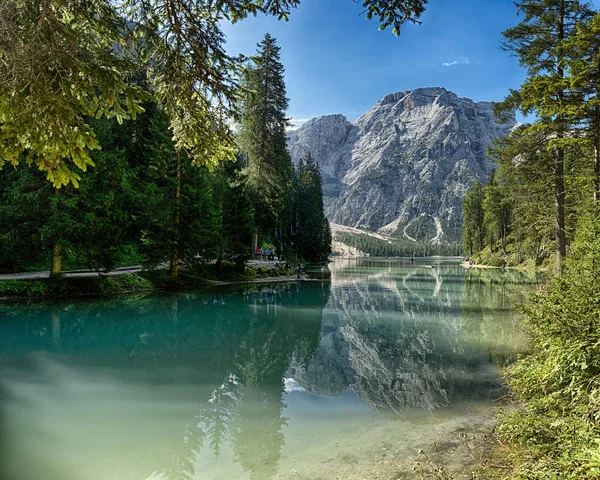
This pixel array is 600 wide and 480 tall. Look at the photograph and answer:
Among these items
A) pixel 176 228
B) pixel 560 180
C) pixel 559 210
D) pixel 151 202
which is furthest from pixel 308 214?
pixel 559 210

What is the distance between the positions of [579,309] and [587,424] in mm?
2532

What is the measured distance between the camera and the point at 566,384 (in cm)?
513

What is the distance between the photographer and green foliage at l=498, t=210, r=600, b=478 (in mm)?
3689

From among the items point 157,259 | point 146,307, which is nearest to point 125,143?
point 157,259

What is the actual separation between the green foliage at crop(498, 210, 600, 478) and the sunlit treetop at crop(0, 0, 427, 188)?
201 inches

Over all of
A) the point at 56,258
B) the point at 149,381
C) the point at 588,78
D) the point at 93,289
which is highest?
the point at 588,78

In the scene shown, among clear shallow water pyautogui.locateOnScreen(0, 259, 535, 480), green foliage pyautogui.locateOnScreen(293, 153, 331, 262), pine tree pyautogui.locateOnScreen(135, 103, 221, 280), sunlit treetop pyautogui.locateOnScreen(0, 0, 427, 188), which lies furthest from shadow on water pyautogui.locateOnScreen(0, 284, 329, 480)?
green foliage pyautogui.locateOnScreen(293, 153, 331, 262)

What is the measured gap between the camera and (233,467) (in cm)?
561

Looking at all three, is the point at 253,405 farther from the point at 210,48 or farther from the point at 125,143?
the point at 125,143

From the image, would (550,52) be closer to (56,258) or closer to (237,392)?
(237,392)

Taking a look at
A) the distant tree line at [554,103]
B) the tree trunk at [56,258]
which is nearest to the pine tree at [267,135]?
the tree trunk at [56,258]

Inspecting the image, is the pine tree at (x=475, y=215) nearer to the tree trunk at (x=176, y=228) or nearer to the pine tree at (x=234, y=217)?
the pine tree at (x=234, y=217)

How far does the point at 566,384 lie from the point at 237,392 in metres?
6.71

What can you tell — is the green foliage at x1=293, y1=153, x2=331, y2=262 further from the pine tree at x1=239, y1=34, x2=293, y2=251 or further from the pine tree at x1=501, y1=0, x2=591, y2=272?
the pine tree at x1=501, y1=0, x2=591, y2=272
